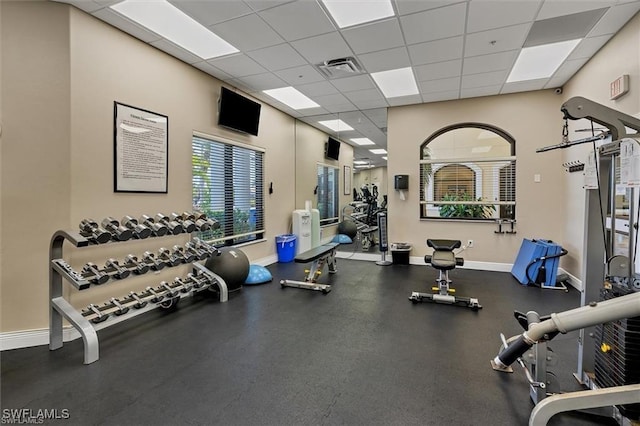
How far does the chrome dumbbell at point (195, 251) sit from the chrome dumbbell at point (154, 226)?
0.43m

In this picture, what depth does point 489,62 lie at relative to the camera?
13.1 feet

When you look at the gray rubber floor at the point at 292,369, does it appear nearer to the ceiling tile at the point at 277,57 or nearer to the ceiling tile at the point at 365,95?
the ceiling tile at the point at 277,57

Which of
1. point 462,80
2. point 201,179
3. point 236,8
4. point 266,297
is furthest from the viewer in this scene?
point 462,80

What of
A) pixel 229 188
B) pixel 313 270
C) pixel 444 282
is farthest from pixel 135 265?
pixel 444 282

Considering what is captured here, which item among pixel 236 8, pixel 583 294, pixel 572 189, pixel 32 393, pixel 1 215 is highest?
pixel 236 8

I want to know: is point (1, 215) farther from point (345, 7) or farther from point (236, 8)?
point (345, 7)

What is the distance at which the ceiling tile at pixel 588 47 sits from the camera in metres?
3.35

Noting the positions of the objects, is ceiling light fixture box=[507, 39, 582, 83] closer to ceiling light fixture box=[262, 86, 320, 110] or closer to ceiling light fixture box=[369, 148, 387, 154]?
ceiling light fixture box=[262, 86, 320, 110]

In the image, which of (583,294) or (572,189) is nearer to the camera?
(583,294)

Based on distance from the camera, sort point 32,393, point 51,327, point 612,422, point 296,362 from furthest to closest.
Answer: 1. point 51,327
2. point 296,362
3. point 32,393
4. point 612,422

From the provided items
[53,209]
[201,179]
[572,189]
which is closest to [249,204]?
[201,179]

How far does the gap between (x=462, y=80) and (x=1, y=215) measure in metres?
5.75

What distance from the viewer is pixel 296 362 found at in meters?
2.40

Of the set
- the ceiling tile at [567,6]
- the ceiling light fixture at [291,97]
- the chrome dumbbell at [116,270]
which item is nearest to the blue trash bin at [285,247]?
the ceiling light fixture at [291,97]
